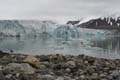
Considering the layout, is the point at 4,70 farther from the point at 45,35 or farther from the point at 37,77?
the point at 45,35

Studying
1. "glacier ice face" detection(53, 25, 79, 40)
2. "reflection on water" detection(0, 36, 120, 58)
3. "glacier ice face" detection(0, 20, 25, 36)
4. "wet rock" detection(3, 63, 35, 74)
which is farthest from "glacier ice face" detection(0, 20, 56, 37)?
"wet rock" detection(3, 63, 35, 74)

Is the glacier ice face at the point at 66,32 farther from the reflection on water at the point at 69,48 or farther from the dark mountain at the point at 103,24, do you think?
the dark mountain at the point at 103,24

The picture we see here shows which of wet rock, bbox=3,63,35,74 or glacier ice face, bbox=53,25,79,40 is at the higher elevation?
wet rock, bbox=3,63,35,74

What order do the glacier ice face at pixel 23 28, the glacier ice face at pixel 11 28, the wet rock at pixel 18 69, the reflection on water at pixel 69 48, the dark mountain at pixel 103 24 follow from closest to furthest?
the wet rock at pixel 18 69 < the reflection on water at pixel 69 48 < the glacier ice face at pixel 11 28 < the glacier ice face at pixel 23 28 < the dark mountain at pixel 103 24

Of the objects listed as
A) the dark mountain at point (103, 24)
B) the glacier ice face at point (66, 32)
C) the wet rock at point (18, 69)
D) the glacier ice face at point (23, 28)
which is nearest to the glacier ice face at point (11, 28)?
the glacier ice face at point (23, 28)

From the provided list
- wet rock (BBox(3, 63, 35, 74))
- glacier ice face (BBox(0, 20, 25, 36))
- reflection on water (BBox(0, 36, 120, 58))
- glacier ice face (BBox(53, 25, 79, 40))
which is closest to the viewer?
wet rock (BBox(3, 63, 35, 74))

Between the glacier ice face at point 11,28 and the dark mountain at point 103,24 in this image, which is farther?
the dark mountain at point 103,24

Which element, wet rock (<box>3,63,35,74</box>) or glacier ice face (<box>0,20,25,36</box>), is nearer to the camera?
wet rock (<box>3,63,35,74</box>)

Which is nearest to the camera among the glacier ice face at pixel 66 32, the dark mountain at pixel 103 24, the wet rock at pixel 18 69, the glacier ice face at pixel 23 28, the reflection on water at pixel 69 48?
the wet rock at pixel 18 69

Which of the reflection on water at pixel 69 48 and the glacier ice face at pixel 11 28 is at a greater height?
the glacier ice face at pixel 11 28

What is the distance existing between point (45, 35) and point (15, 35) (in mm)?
7635

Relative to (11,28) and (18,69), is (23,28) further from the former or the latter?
(18,69)

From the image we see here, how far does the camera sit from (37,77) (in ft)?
18.3

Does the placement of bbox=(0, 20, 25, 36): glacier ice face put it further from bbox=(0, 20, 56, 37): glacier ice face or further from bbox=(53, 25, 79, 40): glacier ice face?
bbox=(53, 25, 79, 40): glacier ice face
